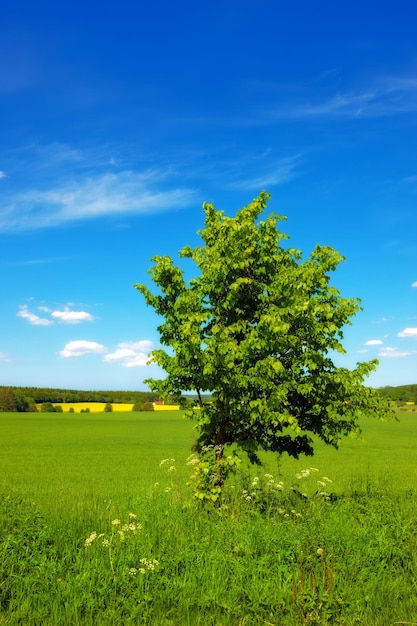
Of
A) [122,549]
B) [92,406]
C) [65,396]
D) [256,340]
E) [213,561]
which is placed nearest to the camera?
[213,561]

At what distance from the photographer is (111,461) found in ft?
107

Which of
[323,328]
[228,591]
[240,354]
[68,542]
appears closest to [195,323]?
[240,354]

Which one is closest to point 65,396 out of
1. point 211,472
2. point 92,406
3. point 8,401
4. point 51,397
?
point 51,397

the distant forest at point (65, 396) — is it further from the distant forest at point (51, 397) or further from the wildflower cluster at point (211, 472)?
the wildflower cluster at point (211, 472)

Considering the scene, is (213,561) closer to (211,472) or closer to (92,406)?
(211,472)

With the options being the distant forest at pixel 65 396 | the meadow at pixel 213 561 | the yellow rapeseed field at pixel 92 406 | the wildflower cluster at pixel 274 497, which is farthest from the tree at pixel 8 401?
the wildflower cluster at pixel 274 497

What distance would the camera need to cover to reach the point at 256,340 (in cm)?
1025

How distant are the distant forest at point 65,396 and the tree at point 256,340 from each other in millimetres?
111299

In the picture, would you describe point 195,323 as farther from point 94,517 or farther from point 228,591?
point 228,591

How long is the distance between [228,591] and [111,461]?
2738 cm

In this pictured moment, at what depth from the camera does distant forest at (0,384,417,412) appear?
408ft

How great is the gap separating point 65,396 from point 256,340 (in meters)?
142

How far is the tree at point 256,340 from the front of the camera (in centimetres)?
1038

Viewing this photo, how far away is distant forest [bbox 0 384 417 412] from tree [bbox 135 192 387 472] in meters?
111
